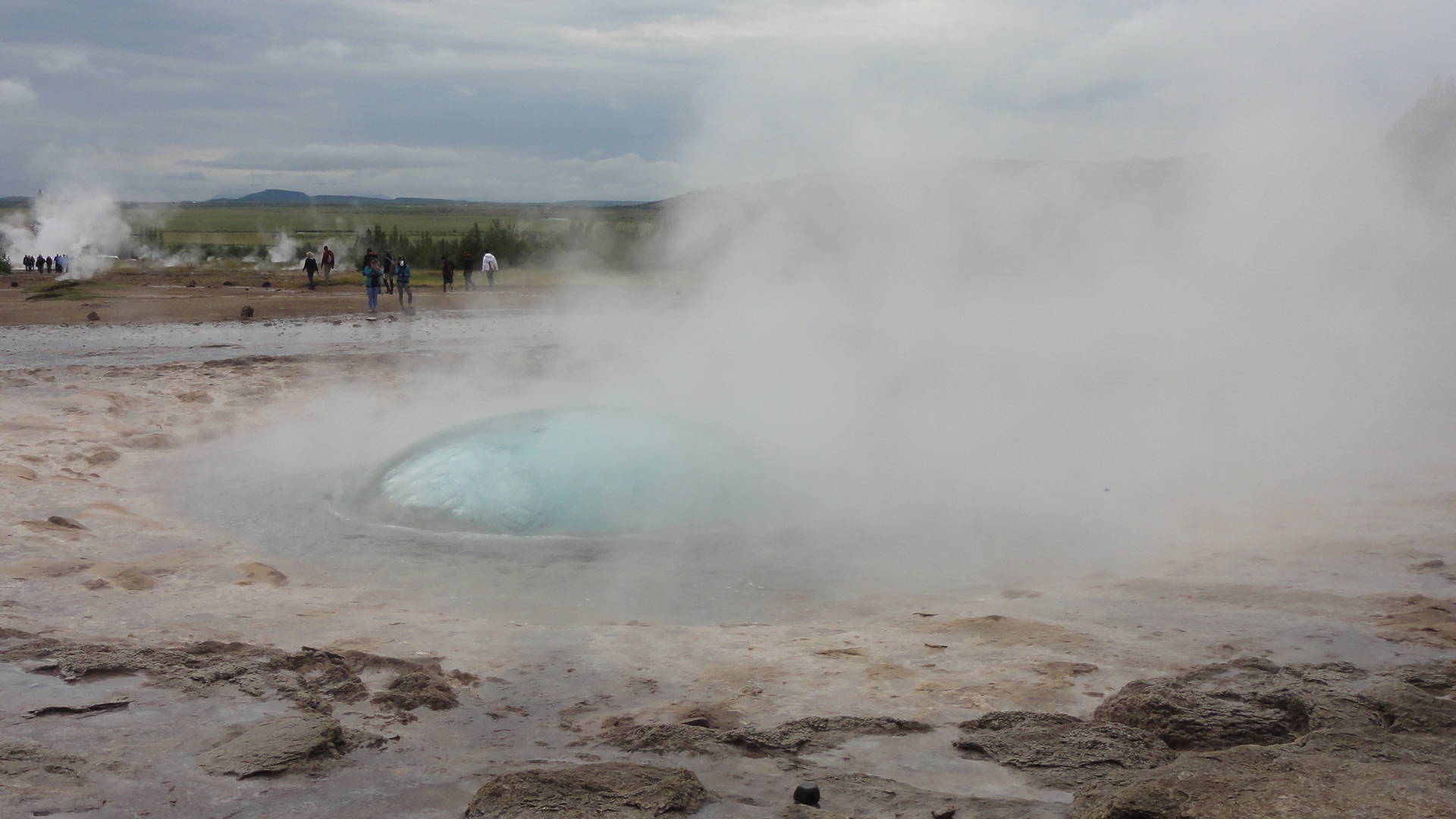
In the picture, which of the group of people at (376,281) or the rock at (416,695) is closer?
the rock at (416,695)

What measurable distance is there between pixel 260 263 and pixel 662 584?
4260 cm

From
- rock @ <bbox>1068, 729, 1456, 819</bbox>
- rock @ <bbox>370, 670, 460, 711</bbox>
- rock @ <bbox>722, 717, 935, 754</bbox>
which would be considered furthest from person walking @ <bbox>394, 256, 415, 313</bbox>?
rock @ <bbox>1068, 729, 1456, 819</bbox>

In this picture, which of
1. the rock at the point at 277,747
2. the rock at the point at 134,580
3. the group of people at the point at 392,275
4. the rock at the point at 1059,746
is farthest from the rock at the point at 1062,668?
the group of people at the point at 392,275

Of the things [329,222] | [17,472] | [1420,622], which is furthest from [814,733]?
[329,222]

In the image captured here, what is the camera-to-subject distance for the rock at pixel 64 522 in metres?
6.14

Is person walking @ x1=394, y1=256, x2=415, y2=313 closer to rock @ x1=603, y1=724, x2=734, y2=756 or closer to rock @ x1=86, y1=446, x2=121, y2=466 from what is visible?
rock @ x1=86, y1=446, x2=121, y2=466

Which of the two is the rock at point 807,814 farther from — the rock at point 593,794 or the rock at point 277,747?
the rock at point 277,747

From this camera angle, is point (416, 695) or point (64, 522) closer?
point (416, 695)

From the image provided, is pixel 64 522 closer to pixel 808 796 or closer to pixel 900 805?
pixel 808 796

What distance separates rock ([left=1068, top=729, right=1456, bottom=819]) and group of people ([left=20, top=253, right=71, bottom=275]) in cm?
4228

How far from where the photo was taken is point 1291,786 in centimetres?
270

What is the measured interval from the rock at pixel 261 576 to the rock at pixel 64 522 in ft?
4.06

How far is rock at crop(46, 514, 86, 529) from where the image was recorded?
6137 millimetres

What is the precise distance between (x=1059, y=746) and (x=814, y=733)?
75cm
